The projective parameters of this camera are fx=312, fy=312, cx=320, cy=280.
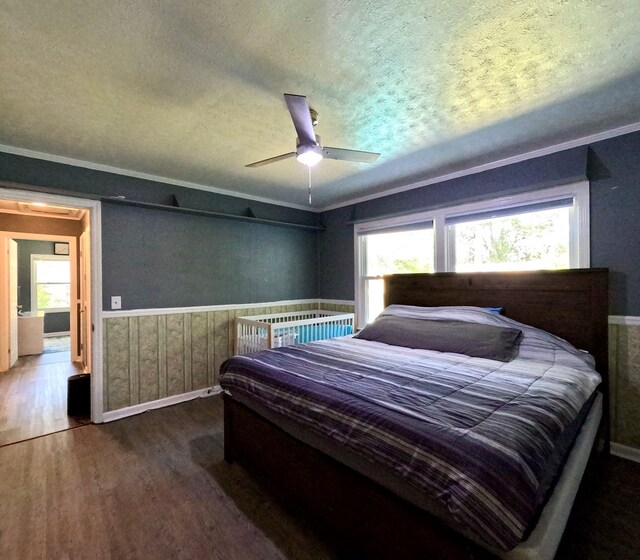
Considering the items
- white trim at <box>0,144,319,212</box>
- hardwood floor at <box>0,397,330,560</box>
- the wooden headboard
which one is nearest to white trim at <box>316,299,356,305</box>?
the wooden headboard

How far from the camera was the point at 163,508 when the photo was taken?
5.99 ft

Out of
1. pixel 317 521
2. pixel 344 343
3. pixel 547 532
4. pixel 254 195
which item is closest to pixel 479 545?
pixel 547 532

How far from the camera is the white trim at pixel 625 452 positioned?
7.53ft

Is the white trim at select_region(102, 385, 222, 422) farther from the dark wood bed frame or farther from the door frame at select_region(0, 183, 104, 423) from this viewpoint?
the dark wood bed frame

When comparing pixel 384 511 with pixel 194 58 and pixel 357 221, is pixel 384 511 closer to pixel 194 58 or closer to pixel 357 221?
pixel 194 58

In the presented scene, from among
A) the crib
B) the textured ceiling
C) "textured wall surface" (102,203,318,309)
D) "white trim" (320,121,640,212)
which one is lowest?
the crib

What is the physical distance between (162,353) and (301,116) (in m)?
2.86

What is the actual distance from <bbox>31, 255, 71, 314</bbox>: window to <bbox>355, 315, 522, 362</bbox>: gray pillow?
7906 mm

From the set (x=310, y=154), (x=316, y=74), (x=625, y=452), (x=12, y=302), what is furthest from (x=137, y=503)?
(x=12, y=302)

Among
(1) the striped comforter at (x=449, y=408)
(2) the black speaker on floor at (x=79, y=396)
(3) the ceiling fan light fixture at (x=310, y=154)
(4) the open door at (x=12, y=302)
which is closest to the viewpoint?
(1) the striped comforter at (x=449, y=408)

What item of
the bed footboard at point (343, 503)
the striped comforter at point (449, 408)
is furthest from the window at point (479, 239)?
the bed footboard at point (343, 503)

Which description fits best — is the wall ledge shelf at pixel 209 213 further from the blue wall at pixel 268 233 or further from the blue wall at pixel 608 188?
the blue wall at pixel 608 188

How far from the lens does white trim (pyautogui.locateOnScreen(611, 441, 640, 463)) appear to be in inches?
90.4

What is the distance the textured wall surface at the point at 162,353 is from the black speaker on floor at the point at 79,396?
0.27 metres
